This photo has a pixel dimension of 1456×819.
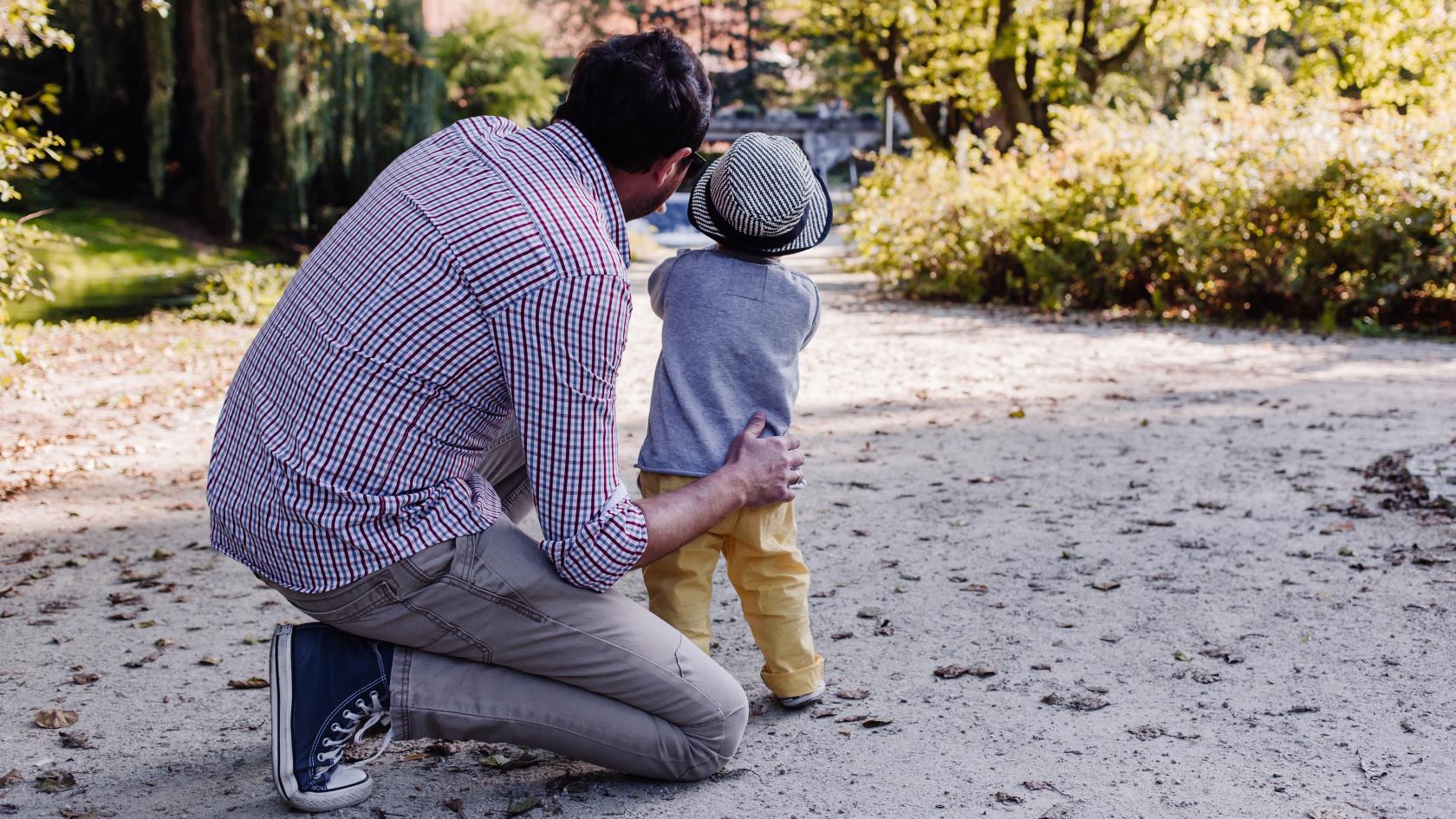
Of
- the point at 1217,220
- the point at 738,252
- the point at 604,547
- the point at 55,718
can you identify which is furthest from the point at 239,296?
the point at 604,547

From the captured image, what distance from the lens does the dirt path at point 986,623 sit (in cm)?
270

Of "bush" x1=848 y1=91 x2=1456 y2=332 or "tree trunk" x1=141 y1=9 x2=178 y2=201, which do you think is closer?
"bush" x1=848 y1=91 x2=1456 y2=332

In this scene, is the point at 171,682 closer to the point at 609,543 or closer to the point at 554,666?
the point at 554,666

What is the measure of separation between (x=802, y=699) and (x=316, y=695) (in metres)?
1.22

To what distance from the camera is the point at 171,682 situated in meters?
3.40

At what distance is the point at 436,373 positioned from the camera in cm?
228

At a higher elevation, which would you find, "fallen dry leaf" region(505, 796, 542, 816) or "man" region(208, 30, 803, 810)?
"man" region(208, 30, 803, 810)

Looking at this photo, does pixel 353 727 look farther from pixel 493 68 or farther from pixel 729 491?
pixel 493 68

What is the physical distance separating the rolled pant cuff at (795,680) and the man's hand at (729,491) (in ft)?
1.76

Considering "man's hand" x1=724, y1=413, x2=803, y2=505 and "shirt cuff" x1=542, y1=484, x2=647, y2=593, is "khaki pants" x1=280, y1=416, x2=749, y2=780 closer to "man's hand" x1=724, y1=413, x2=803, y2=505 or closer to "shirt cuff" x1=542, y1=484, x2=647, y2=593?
"shirt cuff" x1=542, y1=484, x2=647, y2=593

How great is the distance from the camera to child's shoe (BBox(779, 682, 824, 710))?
3152 mm

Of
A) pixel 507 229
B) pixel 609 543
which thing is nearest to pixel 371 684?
pixel 609 543

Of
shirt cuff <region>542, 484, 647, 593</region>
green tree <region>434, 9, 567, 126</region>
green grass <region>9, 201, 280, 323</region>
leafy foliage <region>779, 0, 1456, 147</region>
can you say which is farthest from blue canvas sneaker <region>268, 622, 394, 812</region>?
green tree <region>434, 9, 567, 126</region>

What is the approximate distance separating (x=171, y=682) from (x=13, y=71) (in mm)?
21504
